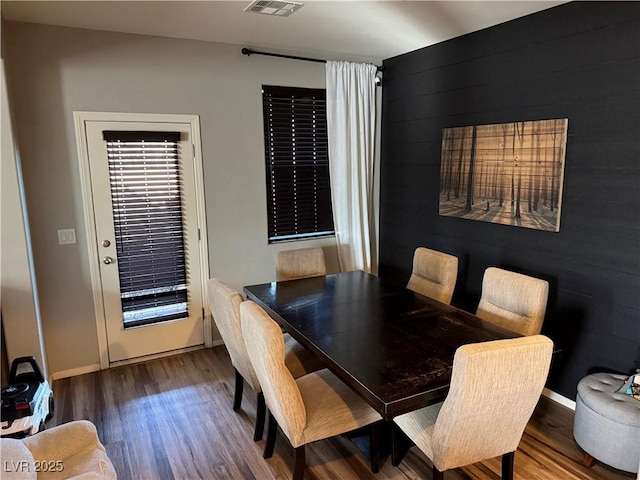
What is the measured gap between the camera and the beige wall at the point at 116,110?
3.09 metres

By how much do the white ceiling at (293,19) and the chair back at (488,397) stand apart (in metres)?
2.28

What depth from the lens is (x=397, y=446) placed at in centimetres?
240

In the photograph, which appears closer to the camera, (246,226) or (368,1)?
(368,1)

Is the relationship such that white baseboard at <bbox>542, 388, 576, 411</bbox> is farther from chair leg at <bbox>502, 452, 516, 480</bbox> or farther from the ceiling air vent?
the ceiling air vent

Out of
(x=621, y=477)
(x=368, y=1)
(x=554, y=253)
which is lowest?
(x=621, y=477)

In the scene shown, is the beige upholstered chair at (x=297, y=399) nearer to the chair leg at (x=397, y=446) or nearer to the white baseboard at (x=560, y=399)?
the chair leg at (x=397, y=446)

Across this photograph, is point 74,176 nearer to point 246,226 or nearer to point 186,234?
point 186,234

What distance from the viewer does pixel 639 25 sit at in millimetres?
2408

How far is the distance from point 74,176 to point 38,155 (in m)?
0.27

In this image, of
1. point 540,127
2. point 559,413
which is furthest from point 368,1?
point 559,413

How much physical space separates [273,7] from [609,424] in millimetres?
3132

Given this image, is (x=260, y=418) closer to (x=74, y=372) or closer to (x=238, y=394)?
(x=238, y=394)

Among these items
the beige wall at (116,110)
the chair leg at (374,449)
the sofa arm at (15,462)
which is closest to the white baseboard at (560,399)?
the chair leg at (374,449)

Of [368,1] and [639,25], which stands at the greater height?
[368,1]
